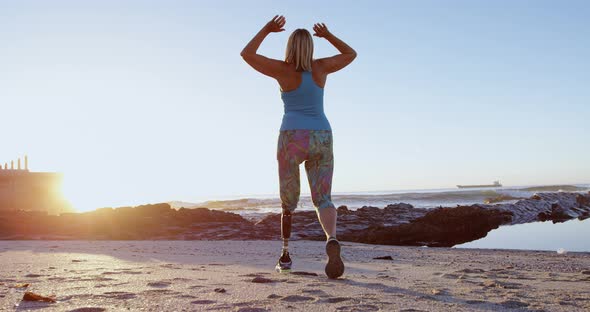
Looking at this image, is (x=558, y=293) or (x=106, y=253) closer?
(x=558, y=293)

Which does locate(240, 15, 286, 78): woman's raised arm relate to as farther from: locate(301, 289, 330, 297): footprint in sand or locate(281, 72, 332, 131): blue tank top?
locate(301, 289, 330, 297): footprint in sand

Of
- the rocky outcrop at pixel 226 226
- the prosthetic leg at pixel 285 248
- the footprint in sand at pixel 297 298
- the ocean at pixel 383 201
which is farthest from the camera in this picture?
the ocean at pixel 383 201

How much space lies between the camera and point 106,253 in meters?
6.39

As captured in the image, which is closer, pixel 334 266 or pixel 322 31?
pixel 334 266

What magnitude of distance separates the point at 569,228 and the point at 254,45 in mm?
13551

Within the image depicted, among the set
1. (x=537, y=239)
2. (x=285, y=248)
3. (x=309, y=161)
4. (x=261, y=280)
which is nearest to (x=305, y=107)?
(x=309, y=161)

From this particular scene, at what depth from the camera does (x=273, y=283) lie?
3873mm

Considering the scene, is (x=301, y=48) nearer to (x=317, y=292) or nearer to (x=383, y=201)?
(x=317, y=292)

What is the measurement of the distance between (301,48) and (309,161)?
966 mm

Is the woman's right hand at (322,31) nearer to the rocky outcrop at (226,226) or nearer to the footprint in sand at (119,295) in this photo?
the footprint in sand at (119,295)

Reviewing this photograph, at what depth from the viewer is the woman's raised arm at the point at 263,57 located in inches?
183

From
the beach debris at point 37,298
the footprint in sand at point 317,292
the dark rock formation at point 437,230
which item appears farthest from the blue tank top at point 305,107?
the dark rock formation at point 437,230

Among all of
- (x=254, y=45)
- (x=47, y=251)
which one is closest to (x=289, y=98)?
(x=254, y=45)

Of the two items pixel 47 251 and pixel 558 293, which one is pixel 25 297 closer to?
pixel 558 293
